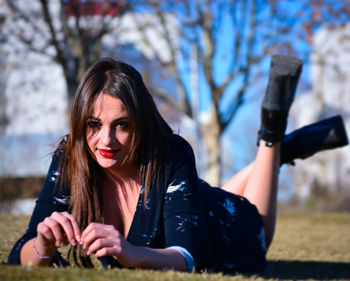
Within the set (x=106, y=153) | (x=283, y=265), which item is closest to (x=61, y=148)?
(x=106, y=153)

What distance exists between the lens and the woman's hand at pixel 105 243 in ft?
5.57

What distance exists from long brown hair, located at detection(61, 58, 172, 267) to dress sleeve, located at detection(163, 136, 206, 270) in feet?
0.24

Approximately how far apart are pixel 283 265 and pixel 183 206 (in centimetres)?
170

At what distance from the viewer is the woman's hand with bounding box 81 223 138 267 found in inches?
66.8

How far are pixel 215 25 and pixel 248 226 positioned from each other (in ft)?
31.1

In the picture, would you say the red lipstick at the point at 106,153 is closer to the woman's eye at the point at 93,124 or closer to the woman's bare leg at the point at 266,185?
the woman's eye at the point at 93,124

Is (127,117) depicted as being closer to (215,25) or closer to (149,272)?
(149,272)

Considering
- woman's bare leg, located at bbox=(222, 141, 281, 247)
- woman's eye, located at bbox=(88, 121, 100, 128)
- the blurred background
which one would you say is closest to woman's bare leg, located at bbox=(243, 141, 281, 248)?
woman's bare leg, located at bbox=(222, 141, 281, 247)

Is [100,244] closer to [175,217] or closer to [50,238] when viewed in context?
[50,238]

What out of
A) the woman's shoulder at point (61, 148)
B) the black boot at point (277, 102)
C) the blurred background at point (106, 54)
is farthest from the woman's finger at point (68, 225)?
the blurred background at point (106, 54)

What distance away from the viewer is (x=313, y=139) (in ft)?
13.0

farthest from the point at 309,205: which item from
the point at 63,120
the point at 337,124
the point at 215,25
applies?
the point at 337,124

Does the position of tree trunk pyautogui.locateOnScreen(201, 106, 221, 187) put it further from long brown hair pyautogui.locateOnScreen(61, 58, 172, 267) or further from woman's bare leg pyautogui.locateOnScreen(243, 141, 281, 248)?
long brown hair pyautogui.locateOnScreen(61, 58, 172, 267)

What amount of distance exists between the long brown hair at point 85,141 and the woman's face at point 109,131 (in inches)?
1.0
